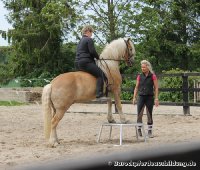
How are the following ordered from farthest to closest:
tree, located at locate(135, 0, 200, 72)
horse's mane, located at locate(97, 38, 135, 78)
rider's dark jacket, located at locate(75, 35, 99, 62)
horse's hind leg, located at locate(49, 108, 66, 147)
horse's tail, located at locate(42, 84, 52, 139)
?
tree, located at locate(135, 0, 200, 72) → horse's mane, located at locate(97, 38, 135, 78) → rider's dark jacket, located at locate(75, 35, 99, 62) → horse's tail, located at locate(42, 84, 52, 139) → horse's hind leg, located at locate(49, 108, 66, 147)

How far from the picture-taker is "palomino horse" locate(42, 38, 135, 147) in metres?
7.34

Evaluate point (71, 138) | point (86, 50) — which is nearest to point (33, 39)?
point (71, 138)

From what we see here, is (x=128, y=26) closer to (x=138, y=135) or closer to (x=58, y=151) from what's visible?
(x=138, y=135)

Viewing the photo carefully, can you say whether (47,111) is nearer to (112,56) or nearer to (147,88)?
(112,56)

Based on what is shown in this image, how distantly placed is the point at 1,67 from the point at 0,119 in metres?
24.9

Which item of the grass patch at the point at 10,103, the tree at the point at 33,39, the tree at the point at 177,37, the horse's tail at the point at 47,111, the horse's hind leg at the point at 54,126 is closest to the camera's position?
the horse's hind leg at the point at 54,126

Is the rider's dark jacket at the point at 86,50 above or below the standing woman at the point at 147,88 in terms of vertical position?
above

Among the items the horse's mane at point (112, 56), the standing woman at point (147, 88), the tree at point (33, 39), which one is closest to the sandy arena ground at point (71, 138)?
the standing woman at point (147, 88)

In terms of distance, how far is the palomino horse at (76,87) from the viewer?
734 cm

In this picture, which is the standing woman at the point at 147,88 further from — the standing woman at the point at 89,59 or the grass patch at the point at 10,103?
the grass patch at the point at 10,103

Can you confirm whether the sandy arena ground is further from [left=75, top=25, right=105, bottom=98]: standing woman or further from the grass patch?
the grass patch

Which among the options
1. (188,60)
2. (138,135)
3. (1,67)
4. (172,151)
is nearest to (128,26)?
(188,60)

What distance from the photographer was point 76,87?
24.9 ft

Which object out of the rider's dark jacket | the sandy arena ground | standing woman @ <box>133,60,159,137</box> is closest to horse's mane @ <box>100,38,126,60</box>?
the rider's dark jacket
